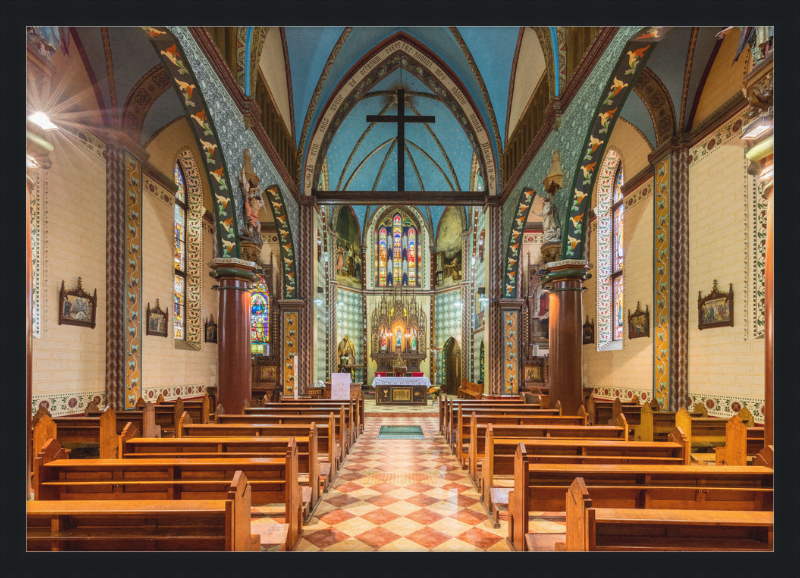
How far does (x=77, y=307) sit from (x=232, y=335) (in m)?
2.59

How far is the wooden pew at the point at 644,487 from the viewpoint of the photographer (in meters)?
3.90

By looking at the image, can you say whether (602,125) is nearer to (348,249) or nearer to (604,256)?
(604,256)

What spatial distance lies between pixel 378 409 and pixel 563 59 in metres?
12.4

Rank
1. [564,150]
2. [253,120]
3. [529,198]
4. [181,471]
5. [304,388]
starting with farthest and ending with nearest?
[304,388], [529,198], [253,120], [564,150], [181,471]

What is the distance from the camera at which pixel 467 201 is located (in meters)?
16.6

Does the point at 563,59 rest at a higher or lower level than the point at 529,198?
higher

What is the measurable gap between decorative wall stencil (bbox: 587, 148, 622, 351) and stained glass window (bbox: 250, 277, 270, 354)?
11.4 meters

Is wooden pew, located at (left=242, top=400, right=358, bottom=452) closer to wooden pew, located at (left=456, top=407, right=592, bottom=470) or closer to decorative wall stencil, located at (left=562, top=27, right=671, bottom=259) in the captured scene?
wooden pew, located at (left=456, top=407, right=592, bottom=470)

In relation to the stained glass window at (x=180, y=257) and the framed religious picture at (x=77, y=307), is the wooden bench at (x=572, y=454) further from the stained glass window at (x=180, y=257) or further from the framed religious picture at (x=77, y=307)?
the stained glass window at (x=180, y=257)

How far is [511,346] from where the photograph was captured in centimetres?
1599

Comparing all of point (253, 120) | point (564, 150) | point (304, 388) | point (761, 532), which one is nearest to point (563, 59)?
point (564, 150)

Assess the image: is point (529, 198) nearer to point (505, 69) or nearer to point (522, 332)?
point (505, 69)

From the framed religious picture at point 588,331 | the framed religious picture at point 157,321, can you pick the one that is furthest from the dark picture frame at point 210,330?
the framed religious picture at point 588,331

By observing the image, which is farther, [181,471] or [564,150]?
[564,150]
